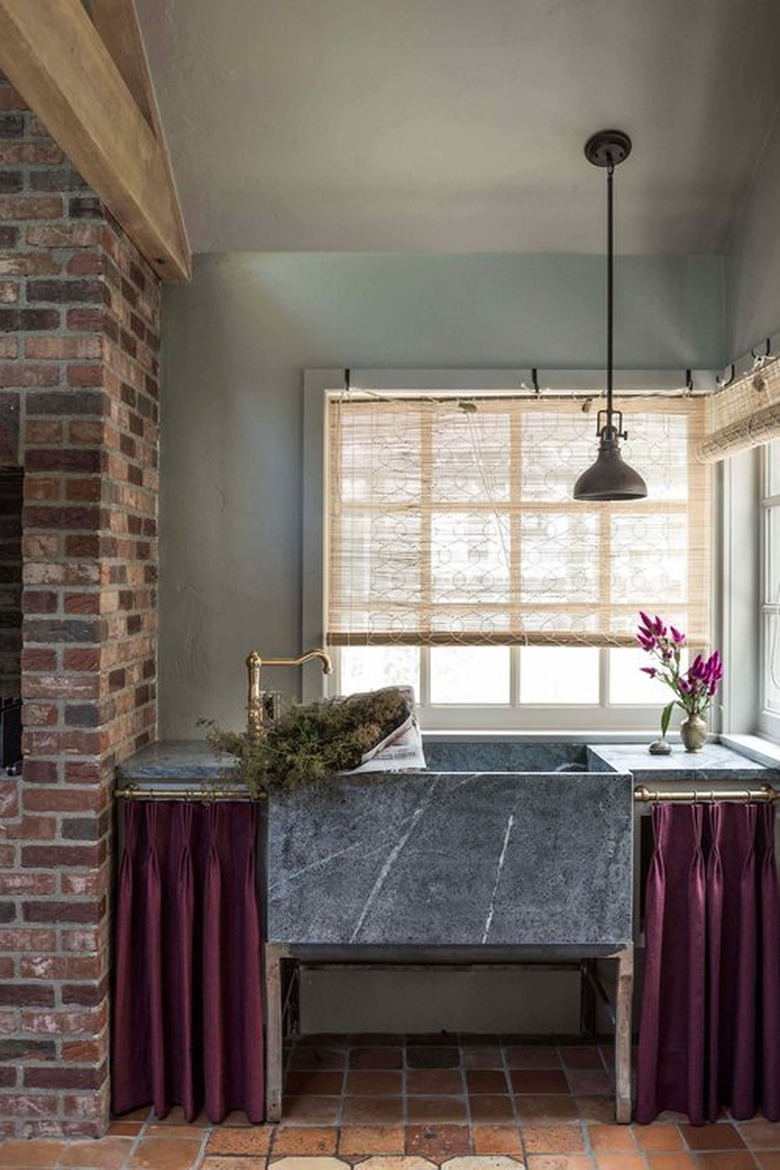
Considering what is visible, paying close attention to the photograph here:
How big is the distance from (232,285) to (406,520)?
1.00 metres

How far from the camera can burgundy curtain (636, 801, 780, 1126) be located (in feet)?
8.75

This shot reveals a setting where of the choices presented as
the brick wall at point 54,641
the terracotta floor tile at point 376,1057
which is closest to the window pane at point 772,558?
the terracotta floor tile at point 376,1057

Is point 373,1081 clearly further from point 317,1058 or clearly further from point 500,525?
point 500,525

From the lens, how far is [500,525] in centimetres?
329

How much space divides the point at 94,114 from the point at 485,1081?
287 cm

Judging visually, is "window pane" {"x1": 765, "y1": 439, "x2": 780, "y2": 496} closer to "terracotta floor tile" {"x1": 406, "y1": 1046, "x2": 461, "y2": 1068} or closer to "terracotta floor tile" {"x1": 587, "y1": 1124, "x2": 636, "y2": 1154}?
"terracotta floor tile" {"x1": 587, "y1": 1124, "x2": 636, "y2": 1154}

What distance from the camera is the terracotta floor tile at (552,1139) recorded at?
256cm

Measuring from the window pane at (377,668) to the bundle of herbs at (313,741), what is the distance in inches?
20.0

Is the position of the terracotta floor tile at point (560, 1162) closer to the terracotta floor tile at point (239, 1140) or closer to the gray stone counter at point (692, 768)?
the terracotta floor tile at point (239, 1140)

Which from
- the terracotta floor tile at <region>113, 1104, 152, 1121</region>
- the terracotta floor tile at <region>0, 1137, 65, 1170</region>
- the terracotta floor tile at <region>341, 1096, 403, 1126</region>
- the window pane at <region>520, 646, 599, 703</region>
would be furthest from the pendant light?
the terracotta floor tile at <region>0, 1137, 65, 1170</region>

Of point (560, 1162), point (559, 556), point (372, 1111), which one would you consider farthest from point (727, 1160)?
point (559, 556)

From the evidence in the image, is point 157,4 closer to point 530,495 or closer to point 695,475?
point 530,495

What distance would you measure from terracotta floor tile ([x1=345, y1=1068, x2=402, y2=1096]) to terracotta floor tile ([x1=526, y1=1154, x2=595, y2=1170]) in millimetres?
490

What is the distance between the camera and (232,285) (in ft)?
10.7
